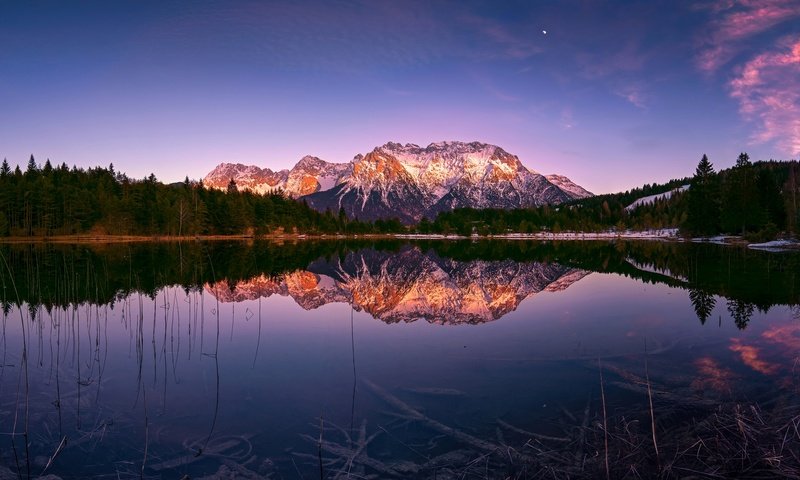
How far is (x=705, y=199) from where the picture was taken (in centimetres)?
10275

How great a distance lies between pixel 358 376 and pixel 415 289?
19.9 m

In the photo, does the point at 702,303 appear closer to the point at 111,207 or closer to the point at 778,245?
the point at 778,245

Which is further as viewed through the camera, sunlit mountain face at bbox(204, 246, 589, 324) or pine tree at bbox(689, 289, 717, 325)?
sunlit mountain face at bbox(204, 246, 589, 324)

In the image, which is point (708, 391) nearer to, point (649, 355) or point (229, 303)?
point (649, 355)

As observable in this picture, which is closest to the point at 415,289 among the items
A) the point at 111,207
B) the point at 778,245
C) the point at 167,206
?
the point at 778,245

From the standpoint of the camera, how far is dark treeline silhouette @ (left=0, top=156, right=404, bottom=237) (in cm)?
10588

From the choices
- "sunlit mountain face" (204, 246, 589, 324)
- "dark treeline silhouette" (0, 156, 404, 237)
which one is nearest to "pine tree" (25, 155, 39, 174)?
"dark treeline silhouette" (0, 156, 404, 237)

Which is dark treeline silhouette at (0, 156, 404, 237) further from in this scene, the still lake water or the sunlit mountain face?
the still lake water

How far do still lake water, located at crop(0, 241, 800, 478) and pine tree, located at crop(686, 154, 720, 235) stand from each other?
8489 centimetres

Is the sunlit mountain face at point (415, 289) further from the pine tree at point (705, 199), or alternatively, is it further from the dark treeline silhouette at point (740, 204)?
the pine tree at point (705, 199)

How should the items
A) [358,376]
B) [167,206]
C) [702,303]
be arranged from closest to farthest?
[358,376], [702,303], [167,206]

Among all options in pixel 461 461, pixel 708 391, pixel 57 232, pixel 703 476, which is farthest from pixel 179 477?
pixel 57 232

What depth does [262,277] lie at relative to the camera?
131 feet

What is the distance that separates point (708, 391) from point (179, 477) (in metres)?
12.5
